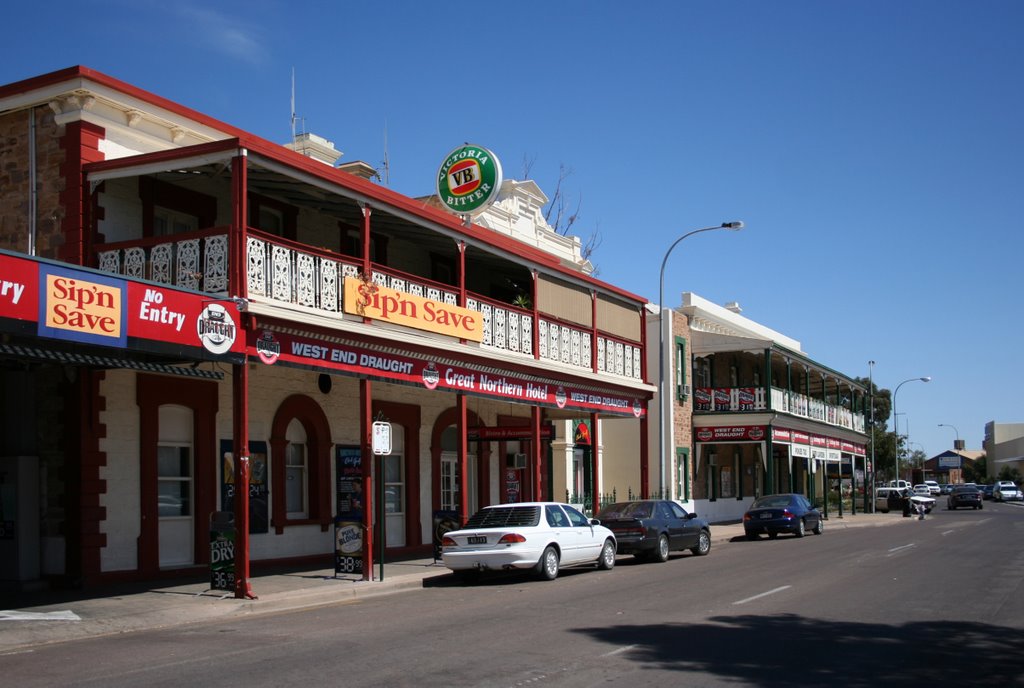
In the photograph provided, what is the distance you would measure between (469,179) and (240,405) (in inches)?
466

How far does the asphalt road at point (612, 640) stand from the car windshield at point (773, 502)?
14422 millimetres

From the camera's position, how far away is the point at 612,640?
11.2m

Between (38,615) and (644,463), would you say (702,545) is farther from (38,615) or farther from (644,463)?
(38,615)

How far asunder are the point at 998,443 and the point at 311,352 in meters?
151

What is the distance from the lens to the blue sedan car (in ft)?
107

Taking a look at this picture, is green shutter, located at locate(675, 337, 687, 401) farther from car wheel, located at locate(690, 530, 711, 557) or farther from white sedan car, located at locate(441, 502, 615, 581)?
white sedan car, located at locate(441, 502, 615, 581)

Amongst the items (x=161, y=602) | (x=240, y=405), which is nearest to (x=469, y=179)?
(x=240, y=405)

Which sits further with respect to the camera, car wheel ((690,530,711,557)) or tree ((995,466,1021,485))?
tree ((995,466,1021,485))

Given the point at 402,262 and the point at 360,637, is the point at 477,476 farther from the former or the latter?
the point at 360,637

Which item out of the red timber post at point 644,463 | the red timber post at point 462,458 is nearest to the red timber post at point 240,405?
the red timber post at point 462,458

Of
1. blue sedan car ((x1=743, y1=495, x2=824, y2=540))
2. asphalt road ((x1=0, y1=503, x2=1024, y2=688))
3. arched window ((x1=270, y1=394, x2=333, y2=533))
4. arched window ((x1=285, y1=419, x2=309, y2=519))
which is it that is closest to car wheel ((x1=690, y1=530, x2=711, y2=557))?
asphalt road ((x1=0, y1=503, x2=1024, y2=688))

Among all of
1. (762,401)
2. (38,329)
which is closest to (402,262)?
(38,329)

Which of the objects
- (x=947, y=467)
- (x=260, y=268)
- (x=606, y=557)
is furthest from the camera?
(x=947, y=467)

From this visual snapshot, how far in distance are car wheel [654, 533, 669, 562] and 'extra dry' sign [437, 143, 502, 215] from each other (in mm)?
8904
